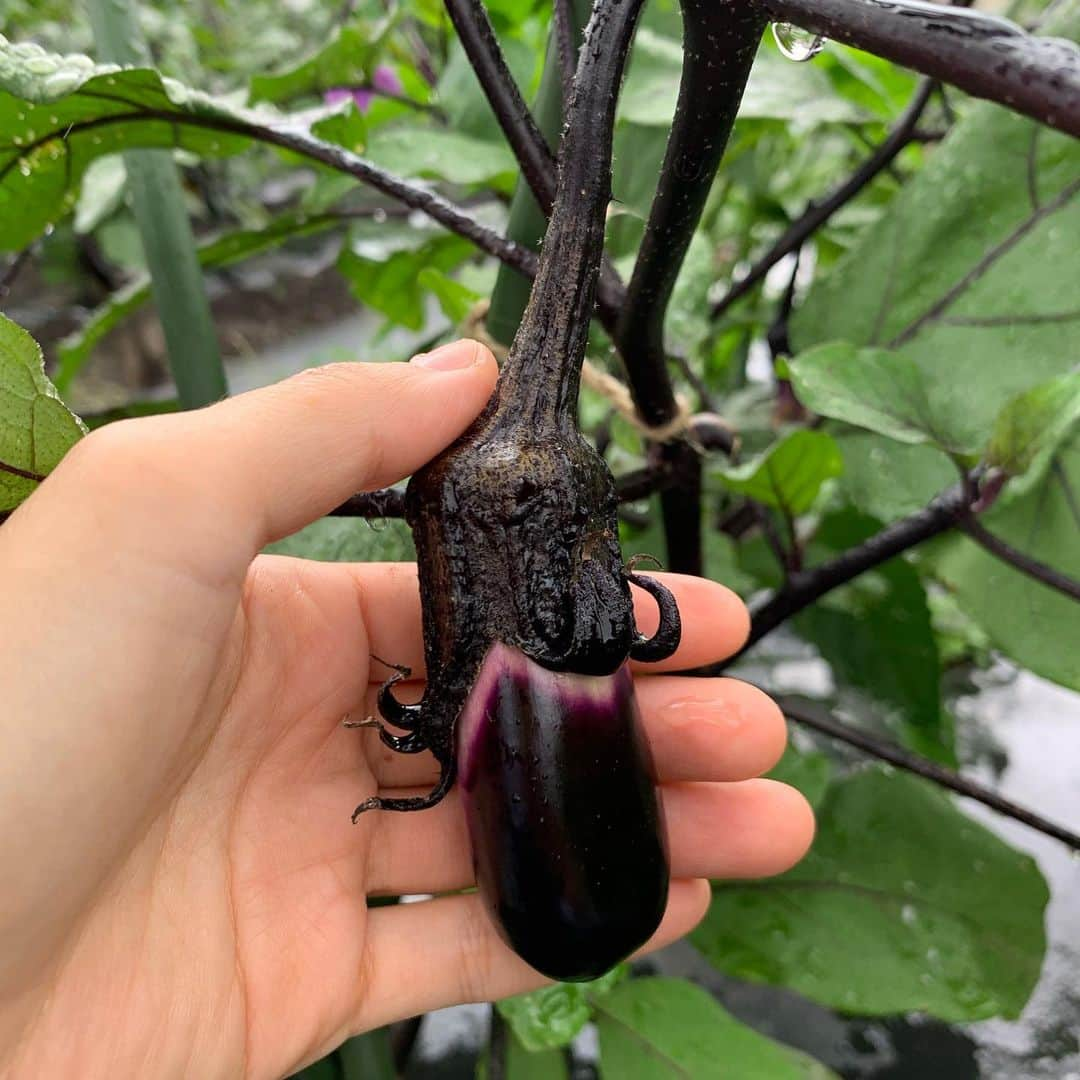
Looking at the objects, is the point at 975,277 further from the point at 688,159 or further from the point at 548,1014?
the point at 548,1014

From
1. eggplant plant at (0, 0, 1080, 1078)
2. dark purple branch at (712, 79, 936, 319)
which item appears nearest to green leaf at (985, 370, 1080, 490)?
eggplant plant at (0, 0, 1080, 1078)

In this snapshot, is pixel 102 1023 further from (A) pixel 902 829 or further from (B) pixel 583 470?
(A) pixel 902 829

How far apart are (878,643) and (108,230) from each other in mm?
1019

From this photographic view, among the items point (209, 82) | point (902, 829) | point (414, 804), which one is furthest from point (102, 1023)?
point (209, 82)

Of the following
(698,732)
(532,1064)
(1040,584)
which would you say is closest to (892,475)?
(1040,584)

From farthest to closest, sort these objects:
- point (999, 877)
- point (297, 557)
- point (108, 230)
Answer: point (108, 230) → point (999, 877) → point (297, 557)

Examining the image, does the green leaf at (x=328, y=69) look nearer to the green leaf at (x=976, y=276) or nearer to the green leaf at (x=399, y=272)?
the green leaf at (x=399, y=272)

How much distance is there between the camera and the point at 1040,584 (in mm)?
495

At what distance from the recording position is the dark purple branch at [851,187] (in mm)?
532

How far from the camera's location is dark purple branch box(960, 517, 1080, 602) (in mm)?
427

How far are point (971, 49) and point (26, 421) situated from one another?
0.98 ft

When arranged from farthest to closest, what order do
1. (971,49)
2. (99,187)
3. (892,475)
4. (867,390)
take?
1. (99,187)
2. (892,475)
3. (867,390)
4. (971,49)

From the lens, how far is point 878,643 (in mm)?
742

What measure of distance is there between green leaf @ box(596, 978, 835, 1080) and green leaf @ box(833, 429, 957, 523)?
324 mm
